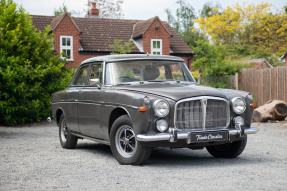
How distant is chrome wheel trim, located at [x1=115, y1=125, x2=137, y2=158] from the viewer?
6.45 m

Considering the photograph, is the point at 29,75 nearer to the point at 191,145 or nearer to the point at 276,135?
the point at 276,135

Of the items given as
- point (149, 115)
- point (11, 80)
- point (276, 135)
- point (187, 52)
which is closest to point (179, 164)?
point (149, 115)

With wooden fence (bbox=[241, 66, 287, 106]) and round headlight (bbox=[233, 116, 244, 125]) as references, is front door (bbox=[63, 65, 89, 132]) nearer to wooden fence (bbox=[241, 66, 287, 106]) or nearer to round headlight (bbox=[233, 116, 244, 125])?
round headlight (bbox=[233, 116, 244, 125])

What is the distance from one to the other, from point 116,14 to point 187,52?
19963 millimetres

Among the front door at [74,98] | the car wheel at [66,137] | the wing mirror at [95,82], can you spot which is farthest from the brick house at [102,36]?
the wing mirror at [95,82]

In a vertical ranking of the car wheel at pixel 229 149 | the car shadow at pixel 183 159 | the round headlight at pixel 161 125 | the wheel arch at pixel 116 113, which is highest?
the wheel arch at pixel 116 113

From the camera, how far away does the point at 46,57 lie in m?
16.2

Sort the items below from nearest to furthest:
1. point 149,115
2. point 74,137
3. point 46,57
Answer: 1. point 149,115
2. point 74,137
3. point 46,57

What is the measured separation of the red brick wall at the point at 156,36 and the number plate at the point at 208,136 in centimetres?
2709

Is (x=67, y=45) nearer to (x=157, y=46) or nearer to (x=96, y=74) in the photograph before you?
(x=157, y=46)

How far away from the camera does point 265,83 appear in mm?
16484

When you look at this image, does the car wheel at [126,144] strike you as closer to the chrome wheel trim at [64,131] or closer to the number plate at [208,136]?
the number plate at [208,136]

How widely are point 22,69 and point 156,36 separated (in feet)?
65.5

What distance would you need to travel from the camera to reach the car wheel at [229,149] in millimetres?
7041
